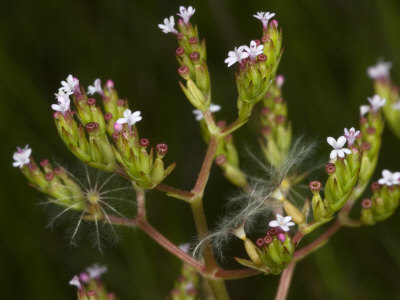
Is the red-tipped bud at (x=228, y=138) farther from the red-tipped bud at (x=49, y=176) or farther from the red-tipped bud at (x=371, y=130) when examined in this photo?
the red-tipped bud at (x=49, y=176)

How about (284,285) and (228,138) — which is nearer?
(284,285)

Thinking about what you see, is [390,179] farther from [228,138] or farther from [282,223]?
[228,138]

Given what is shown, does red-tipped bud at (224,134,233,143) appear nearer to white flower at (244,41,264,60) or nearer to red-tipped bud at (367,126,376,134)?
white flower at (244,41,264,60)

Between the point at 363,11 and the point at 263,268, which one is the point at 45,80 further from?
the point at 263,268

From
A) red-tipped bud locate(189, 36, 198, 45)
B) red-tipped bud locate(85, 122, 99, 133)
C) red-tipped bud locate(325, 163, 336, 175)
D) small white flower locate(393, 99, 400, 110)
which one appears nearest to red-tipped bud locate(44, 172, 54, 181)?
red-tipped bud locate(85, 122, 99, 133)

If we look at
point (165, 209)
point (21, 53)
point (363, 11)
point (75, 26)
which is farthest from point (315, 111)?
point (21, 53)

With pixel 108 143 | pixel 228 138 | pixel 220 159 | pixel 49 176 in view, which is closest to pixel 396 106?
pixel 228 138

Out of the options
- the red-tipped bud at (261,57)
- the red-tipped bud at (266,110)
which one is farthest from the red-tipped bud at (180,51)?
the red-tipped bud at (266,110)

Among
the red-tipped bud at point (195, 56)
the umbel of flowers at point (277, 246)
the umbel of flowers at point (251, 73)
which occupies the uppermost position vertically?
the red-tipped bud at point (195, 56)

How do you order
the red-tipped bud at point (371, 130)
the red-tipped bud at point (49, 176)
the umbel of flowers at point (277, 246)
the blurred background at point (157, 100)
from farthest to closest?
the blurred background at point (157, 100), the red-tipped bud at point (371, 130), the red-tipped bud at point (49, 176), the umbel of flowers at point (277, 246)
